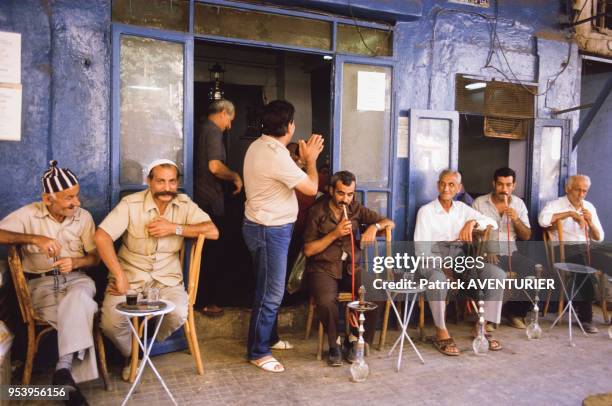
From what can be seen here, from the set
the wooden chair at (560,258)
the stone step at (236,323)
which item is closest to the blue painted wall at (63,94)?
the stone step at (236,323)

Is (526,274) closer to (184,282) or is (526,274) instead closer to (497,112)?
(497,112)

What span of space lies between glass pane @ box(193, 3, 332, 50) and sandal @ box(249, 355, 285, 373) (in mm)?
2482

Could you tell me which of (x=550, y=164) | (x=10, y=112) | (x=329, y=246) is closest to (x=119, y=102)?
(x=10, y=112)

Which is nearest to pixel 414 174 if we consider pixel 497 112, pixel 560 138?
pixel 497 112

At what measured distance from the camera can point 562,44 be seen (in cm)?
583

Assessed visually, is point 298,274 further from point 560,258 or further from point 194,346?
point 560,258

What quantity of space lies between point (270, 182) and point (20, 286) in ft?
5.45

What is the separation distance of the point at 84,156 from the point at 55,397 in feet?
5.40

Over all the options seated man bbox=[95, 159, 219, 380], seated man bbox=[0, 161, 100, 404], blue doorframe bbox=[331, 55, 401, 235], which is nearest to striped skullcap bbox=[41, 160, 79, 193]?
seated man bbox=[0, 161, 100, 404]

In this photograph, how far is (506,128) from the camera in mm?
5684

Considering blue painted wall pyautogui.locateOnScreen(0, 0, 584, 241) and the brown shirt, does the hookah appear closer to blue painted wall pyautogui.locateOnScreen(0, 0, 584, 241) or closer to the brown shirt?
the brown shirt

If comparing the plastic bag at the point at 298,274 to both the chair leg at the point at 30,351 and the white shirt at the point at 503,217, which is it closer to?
the chair leg at the point at 30,351

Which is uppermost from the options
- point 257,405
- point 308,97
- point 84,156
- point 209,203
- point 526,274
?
point 308,97

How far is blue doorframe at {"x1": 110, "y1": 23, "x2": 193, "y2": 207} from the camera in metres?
3.82
